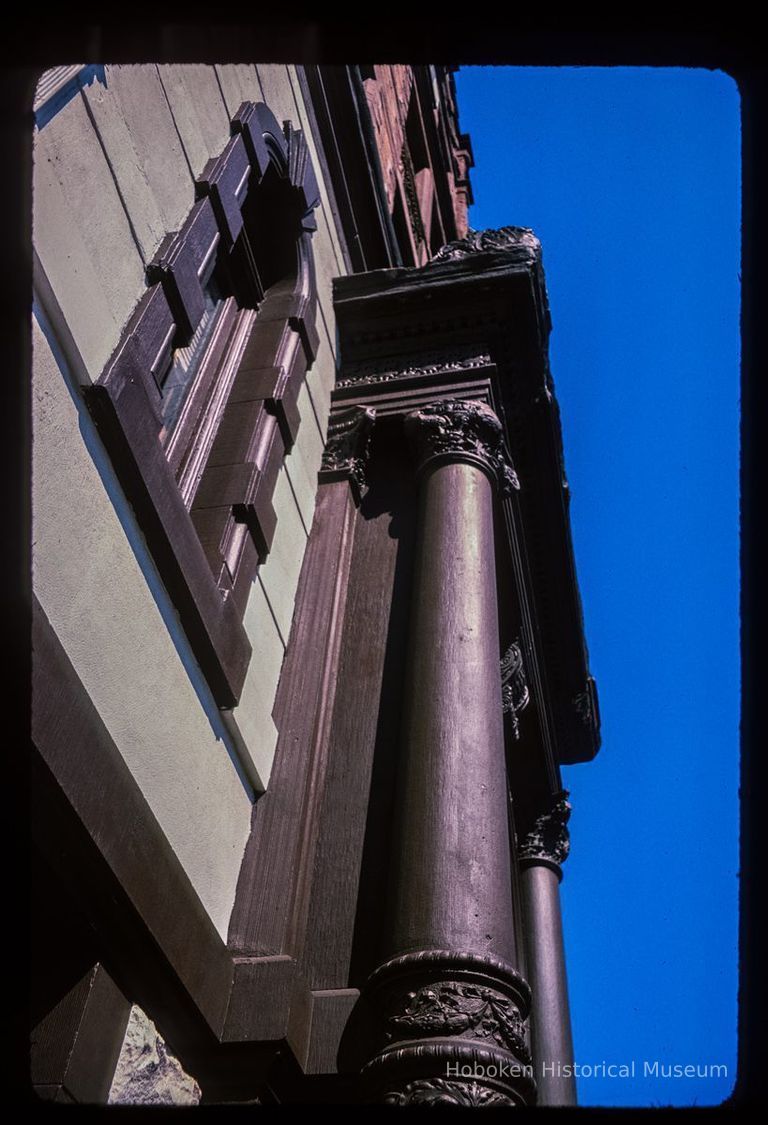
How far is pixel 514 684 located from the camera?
881cm

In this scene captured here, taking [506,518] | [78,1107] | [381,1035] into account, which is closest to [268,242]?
[506,518]

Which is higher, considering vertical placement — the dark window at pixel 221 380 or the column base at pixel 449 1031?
the dark window at pixel 221 380

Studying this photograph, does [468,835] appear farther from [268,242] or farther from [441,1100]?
[268,242]

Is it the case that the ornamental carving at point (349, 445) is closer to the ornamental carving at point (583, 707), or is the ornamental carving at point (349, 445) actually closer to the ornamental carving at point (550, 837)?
the ornamental carving at point (550, 837)

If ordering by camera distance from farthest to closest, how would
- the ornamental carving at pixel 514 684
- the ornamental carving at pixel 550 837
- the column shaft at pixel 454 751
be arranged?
the ornamental carving at pixel 550 837 < the ornamental carving at pixel 514 684 < the column shaft at pixel 454 751

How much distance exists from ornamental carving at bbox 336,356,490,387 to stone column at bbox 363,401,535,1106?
1.65 metres

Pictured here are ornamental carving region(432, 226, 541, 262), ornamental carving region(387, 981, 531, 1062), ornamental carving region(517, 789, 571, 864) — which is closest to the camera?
ornamental carving region(387, 981, 531, 1062)

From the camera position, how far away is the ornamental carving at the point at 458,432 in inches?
261

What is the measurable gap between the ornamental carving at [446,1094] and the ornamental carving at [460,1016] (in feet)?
0.59

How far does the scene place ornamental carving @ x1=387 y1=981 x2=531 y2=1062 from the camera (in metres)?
3.58

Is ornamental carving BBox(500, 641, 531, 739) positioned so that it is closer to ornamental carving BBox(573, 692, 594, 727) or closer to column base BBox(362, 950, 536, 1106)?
ornamental carving BBox(573, 692, 594, 727)

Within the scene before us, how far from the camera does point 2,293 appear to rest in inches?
53.3

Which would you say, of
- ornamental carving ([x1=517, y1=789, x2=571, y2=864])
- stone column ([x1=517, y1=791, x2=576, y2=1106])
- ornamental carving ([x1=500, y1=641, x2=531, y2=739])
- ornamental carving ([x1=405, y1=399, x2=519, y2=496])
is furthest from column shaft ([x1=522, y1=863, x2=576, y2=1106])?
ornamental carving ([x1=405, y1=399, x2=519, y2=496])

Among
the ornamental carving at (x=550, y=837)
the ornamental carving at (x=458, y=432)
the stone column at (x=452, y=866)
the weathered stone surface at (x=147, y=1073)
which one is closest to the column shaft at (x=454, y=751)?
the stone column at (x=452, y=866)
